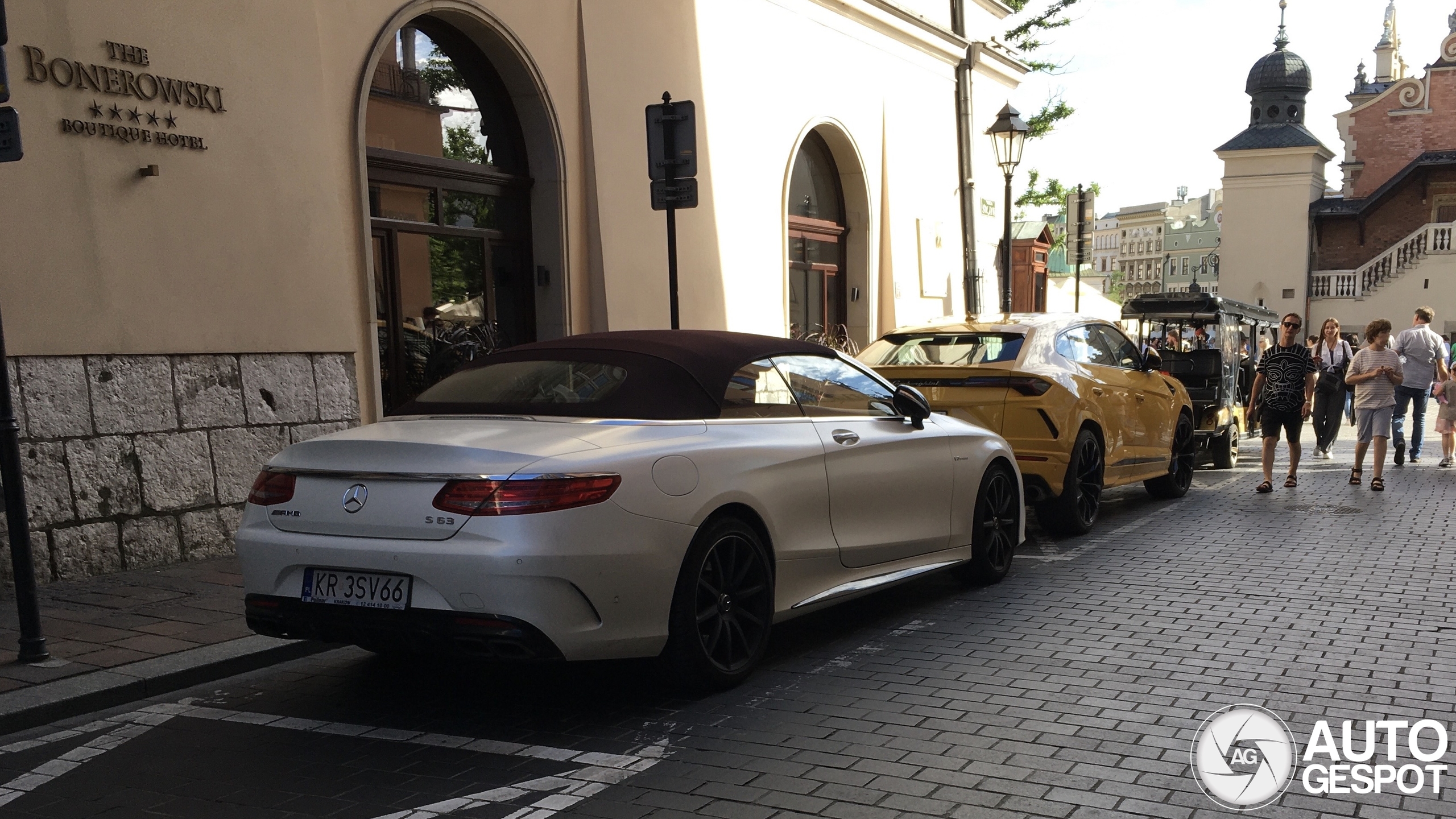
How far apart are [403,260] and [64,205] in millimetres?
3369

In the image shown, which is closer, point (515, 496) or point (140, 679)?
point (515, 496)

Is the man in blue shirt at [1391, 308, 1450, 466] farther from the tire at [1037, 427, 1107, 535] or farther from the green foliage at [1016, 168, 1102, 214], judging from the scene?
the green foliage at [1016, 168, 1102, 214]

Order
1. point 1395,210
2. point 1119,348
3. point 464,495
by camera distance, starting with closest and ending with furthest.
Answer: point 464,495
point 1119,348
point 1395,210

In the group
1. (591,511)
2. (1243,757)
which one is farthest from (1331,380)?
(591,511)

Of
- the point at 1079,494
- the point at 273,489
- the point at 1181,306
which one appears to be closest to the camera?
the point at 273,489

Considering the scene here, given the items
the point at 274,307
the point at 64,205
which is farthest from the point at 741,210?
the point at 64,205

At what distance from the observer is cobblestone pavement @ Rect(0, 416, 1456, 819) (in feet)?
12.8

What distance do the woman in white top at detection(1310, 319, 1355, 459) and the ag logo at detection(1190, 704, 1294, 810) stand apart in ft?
42.8

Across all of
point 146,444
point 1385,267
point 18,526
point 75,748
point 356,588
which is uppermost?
point 1385,267

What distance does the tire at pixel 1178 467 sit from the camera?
11.7m

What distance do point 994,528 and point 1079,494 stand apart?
2180 millimetres

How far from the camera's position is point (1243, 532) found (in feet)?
30.9

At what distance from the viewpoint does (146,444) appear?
802 centimetres

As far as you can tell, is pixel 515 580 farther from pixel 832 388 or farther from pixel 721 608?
pixel 832 388
